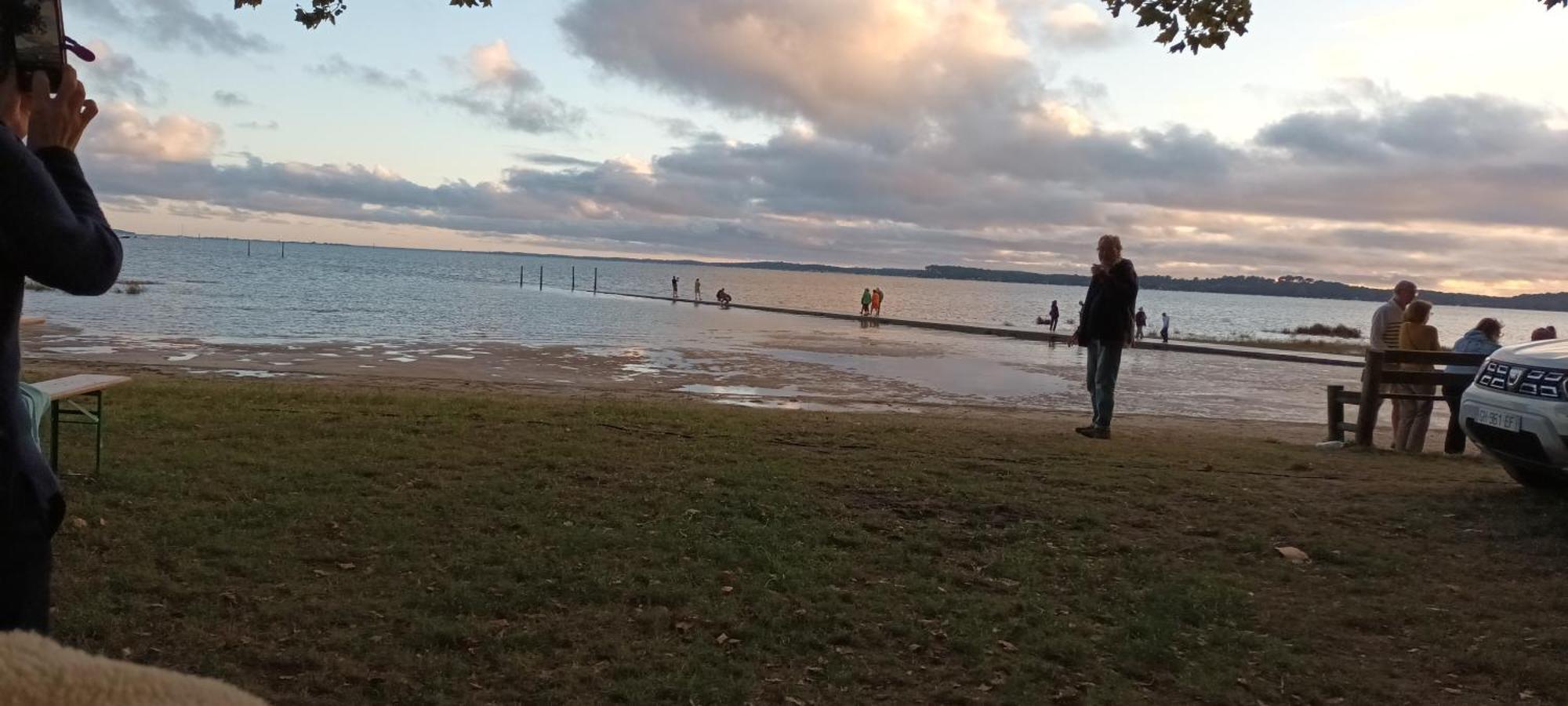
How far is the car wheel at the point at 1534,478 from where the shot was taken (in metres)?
7.15

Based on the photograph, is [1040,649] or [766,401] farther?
[766,401]

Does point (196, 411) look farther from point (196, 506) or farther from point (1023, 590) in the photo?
point (1023, 590)

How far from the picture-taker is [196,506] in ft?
19.2

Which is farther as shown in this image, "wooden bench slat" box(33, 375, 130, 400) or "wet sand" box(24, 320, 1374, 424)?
"wet sand" box(24, 320, 1374, 424)

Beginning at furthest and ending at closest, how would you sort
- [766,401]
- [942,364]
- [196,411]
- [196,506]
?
1. [942,364]
2. [766,401]
3. [196,411]
4. [196,506]

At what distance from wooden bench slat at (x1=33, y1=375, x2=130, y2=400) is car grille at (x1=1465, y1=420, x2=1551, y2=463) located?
835 centimetres

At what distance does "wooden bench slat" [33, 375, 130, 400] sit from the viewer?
5793mm

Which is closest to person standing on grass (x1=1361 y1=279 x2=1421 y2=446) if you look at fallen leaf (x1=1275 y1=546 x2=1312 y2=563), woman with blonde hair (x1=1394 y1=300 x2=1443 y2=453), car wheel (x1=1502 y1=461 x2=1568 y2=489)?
woman with blonde hair (x1=1394 y1=300 x2=1443 y2=453)

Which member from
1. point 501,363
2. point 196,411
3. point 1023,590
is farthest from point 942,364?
point 1023,590

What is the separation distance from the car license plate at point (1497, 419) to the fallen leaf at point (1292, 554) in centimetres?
182

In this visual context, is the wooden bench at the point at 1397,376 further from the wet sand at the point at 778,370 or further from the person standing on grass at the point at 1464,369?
the wet sand at the point at 778,370

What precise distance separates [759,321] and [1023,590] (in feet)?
132

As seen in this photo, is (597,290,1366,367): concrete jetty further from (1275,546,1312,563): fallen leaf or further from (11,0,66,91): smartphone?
(11,0,66,91): smartphone

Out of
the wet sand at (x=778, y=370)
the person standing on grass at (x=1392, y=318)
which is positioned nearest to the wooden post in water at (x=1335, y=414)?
the person standing on grass at (x=1392, y=318)
